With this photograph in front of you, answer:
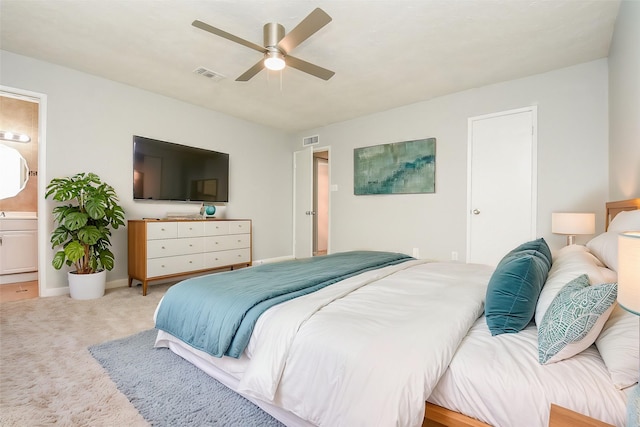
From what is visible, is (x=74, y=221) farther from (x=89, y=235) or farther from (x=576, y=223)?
(x=576, y=223)

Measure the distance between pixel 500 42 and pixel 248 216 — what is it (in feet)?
13.8

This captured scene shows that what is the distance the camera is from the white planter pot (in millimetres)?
3148

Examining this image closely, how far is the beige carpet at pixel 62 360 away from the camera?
141 centimetres

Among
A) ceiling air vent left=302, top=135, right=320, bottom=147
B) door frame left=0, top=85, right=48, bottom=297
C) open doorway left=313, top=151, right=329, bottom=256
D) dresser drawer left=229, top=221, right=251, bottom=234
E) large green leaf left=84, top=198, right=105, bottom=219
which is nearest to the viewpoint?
large green leaf left=84, top=198, right=105, bottom=219

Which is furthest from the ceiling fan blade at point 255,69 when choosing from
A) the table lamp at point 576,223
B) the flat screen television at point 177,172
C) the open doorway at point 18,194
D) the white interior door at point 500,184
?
the open doorway at point 18,194

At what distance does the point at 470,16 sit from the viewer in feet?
7.84

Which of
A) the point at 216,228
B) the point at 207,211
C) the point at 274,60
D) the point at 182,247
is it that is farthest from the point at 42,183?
the point at 274,60

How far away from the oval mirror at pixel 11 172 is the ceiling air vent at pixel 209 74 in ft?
10.4

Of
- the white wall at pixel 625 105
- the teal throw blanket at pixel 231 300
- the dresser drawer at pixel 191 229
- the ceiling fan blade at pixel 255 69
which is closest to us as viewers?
the teal throw blanket at pixel 231 300

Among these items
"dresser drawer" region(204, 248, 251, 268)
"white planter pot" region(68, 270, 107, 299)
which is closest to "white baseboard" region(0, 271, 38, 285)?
"white planter pot" region(68, 270, 107, 299)

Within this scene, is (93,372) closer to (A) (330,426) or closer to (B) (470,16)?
(A) (330,426)

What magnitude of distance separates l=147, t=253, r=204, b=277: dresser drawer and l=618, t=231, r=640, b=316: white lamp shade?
3.89 meters

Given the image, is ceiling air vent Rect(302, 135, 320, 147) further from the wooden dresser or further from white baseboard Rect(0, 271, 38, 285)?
white baseboard Rect(0, 271, 38, 285)

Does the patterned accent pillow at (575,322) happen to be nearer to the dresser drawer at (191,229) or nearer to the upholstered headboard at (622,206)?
the upholstered headboard at (622,206)
